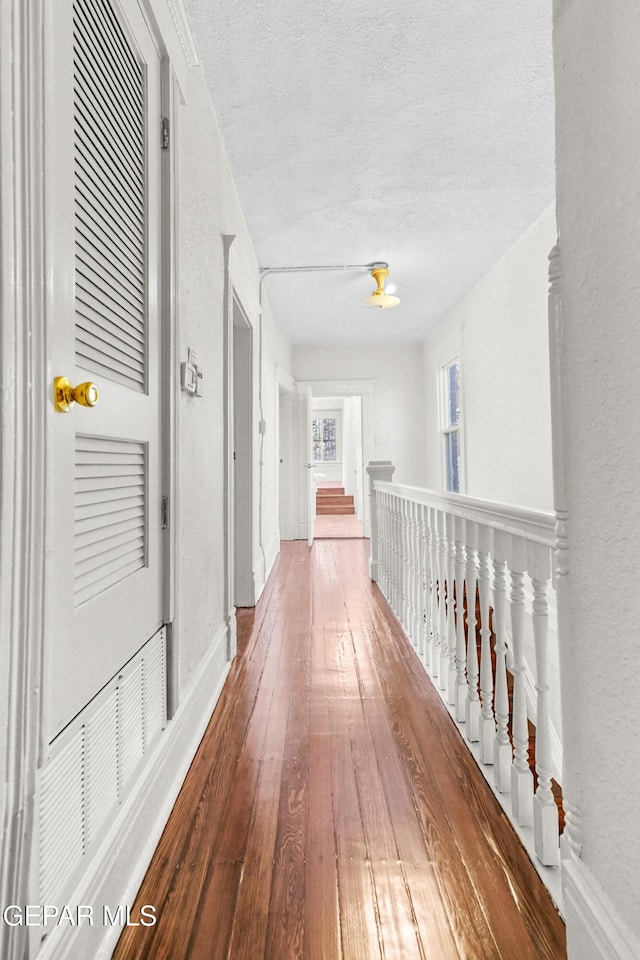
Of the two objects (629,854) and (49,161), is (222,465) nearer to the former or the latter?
(49,161)

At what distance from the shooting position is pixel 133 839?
1.15 meters

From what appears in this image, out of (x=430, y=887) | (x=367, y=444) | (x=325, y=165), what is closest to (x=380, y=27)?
(x=325, y=165)

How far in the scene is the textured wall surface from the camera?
0.78m

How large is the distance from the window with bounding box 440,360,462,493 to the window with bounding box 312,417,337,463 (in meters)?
6.94

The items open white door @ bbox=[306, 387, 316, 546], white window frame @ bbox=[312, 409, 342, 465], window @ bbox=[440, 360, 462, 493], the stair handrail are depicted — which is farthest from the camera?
white window frame @ bbox=[312, 409, 342, 465]

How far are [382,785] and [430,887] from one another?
1.23 ft

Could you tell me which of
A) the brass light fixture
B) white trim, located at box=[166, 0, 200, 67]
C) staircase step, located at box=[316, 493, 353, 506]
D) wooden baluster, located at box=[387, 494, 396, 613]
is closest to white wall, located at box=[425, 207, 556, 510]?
the brass light fixture

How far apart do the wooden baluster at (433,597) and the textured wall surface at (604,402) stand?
1.30m

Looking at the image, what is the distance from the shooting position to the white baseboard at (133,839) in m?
0.89

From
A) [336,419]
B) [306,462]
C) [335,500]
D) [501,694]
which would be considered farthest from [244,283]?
[336,419]

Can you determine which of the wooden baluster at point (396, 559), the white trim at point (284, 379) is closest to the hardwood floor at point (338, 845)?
the wooden baluster at point (396, 559)

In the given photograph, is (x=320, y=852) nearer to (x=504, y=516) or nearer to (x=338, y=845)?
(x=338, y=845)

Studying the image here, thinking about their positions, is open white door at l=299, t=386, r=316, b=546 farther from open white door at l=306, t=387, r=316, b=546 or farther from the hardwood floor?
the hardwood floor

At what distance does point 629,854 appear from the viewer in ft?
2.61
